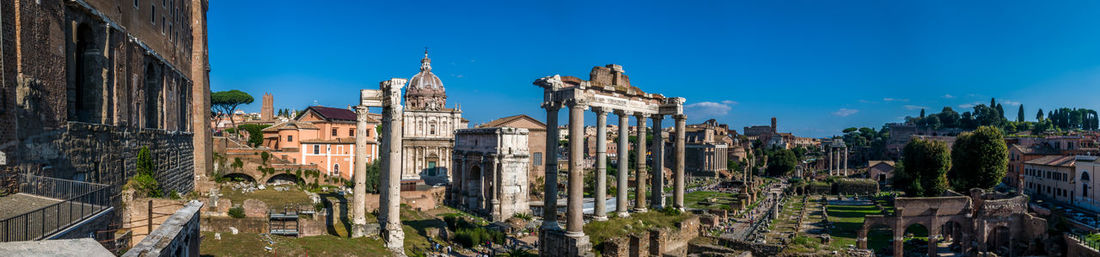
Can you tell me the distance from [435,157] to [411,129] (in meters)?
3.24

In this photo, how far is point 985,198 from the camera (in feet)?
109

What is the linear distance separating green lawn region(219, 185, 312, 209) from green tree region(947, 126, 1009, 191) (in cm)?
4607

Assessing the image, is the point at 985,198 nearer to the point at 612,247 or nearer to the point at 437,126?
the point at 612,247

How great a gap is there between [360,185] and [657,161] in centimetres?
1075

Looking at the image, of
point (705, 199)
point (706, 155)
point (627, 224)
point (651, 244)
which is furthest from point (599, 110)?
point (706, 155)

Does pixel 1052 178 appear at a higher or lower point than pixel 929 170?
lower

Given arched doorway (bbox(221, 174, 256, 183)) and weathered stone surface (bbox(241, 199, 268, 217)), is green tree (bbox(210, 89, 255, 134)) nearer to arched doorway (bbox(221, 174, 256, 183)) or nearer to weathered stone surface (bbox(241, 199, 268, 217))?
arched doorway (bbox(221, 174, 256, 183))

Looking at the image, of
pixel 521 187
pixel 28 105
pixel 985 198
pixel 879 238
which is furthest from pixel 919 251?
pixel 28 105

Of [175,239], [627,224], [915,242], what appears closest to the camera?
[175,239]

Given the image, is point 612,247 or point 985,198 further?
point 985,198

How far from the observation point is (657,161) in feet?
74.3

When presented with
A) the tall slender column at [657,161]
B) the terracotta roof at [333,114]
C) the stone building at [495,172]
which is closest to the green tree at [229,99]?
the terracotta roof at [333,114]

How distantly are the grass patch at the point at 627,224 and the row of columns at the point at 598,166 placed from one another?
0.34 m

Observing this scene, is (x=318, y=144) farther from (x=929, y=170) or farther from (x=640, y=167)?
(x=929, y=170)
